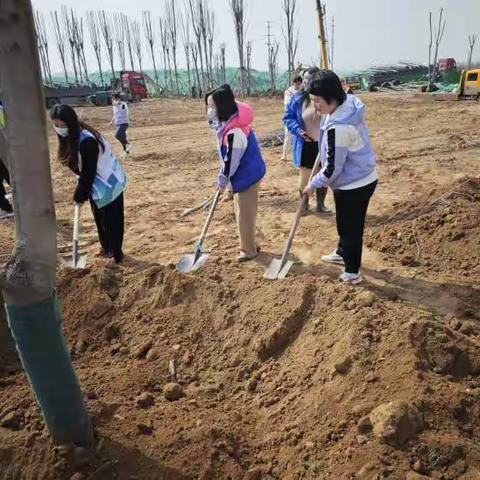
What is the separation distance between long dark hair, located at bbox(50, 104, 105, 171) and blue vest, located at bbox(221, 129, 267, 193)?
1213 mm

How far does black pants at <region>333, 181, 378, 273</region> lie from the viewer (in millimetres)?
3584

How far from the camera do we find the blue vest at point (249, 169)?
4098mm

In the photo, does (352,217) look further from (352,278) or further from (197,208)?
(197,208)

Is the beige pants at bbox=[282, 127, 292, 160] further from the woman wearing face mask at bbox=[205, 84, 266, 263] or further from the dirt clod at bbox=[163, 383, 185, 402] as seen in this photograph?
the dirt clod at bbox=[163, 383, 185, 402]

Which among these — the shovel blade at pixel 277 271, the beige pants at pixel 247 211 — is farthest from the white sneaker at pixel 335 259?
the beige pants at pixel 247 211

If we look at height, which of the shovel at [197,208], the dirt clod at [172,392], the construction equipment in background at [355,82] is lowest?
the dirt clod at [172,392]

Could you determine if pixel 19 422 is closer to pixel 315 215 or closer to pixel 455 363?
pixel 455 363

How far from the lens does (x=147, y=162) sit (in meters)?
10.5

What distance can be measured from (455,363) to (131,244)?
396 cm

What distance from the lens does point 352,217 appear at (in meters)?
3.65

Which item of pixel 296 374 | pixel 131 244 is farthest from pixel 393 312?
pixel 131 244

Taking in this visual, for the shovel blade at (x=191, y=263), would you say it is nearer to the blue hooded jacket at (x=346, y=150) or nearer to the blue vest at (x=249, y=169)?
the blue vest at (x=249, y=169)

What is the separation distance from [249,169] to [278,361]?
188 centimetres

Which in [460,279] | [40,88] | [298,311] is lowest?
[460,279]
